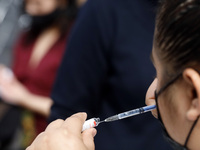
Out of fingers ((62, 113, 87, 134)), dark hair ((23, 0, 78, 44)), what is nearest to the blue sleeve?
fingers ((62, 113, 87, 134))

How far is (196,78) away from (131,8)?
61 centimetres

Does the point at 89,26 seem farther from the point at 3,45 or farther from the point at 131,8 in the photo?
the point at 3,45

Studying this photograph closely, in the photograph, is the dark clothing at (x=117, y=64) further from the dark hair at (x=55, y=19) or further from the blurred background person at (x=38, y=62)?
the dark hair at (x=55, y=19)

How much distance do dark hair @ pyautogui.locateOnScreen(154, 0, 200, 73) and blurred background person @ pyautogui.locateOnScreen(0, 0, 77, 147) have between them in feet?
4.36

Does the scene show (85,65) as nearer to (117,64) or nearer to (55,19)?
(117,64)

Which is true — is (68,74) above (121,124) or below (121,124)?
above

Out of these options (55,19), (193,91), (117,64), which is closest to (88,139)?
(193,91)

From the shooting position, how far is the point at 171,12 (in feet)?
2.73

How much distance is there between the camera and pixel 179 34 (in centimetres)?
80

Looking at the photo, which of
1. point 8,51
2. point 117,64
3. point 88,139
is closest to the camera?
point 88,139

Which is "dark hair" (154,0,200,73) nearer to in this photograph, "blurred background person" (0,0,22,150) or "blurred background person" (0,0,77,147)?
"blurred background person" (0,0,77,147)

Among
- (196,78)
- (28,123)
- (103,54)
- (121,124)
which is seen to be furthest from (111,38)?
(28,123)

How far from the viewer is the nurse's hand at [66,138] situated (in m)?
0.86

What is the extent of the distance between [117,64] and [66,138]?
50 centimetres
